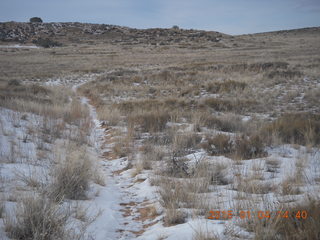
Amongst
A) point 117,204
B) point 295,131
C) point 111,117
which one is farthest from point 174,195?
point 111,117

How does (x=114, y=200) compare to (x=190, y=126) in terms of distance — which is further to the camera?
(x=190, y=126)

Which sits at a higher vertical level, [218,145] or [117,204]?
[218,145]

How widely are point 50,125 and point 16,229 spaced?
441 centimetres

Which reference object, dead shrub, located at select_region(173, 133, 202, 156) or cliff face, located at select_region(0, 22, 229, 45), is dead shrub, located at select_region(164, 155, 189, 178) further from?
cliff face, located at select_region(0, 22, 229, 45)

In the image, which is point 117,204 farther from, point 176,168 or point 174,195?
point 176,168

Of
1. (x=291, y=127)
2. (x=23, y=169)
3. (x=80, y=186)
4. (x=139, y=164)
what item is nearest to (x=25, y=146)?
(x=23, y=169)

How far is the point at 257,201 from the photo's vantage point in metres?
2.71

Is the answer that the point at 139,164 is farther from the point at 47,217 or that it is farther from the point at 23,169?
the point at 47,217

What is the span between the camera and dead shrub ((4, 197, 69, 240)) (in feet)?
6.89

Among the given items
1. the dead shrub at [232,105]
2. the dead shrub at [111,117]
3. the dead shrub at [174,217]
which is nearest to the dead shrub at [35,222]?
the dead shrub at [174,217]
